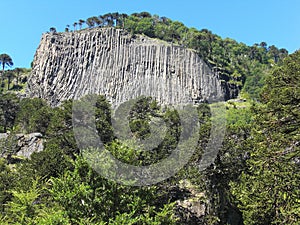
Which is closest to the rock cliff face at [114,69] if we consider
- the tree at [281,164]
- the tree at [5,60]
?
the tree at [5,60]

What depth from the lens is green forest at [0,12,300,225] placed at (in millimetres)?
12961

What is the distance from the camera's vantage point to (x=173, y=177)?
23969mm

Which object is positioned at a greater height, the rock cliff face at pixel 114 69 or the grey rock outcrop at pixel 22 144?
the rock cliff face at pixel 114 69

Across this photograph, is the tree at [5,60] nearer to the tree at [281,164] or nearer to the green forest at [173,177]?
the green forest at [173,177]

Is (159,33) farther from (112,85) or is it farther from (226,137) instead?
(226,137)

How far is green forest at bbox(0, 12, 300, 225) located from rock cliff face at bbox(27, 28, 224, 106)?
28904 millimetres

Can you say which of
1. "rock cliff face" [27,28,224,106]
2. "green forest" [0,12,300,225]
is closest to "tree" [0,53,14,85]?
"rock cliff face" [27,28,224,106]

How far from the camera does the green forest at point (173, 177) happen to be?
13.0 meters

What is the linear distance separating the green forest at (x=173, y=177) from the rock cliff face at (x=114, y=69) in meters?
28.9

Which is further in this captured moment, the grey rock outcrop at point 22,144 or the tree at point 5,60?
the tree at point 5,60

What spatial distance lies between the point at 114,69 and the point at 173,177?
6852cm

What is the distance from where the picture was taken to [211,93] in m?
94.4

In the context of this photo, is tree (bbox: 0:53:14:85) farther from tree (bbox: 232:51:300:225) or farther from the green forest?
tree (bbox: 232:51:300:225)

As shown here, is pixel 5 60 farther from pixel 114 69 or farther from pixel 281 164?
pixel 281 164
